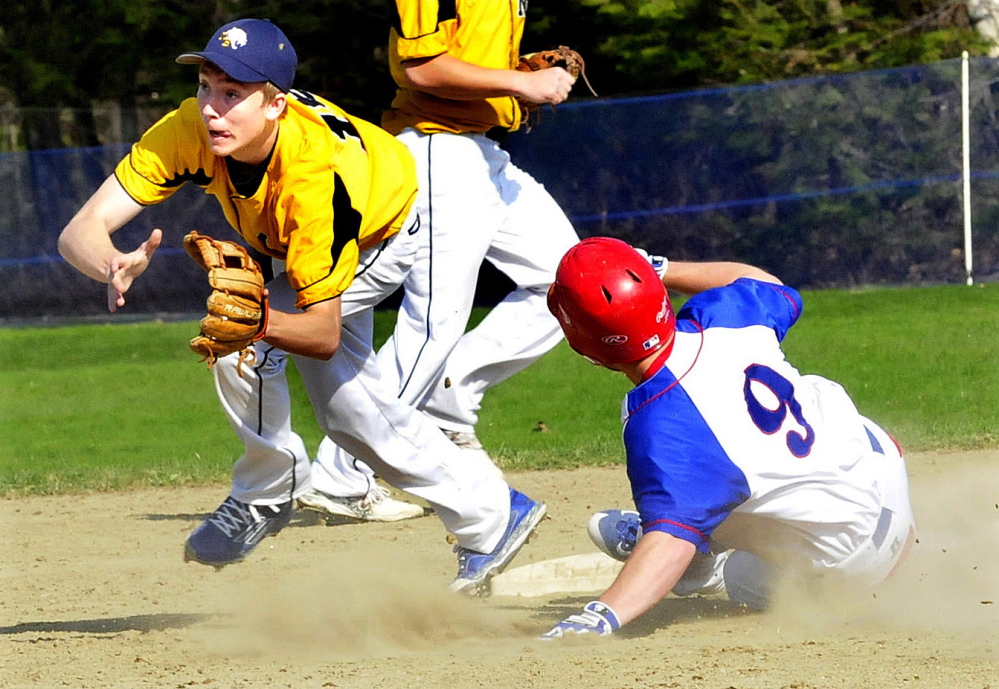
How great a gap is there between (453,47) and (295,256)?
1.89 m

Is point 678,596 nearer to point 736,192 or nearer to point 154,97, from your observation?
point 736,192

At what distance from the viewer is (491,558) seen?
4.88 m

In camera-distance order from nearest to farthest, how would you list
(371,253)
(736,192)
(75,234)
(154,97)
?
1. (75,234)
2. (371,253)
3. (736,192)
4. (154,97)

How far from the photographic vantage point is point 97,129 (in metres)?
16.8

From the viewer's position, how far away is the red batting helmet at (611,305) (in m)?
3.51

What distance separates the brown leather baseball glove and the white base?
1534 mm

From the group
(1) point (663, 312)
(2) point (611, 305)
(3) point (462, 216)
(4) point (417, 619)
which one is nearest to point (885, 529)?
(1) point (663, 312)

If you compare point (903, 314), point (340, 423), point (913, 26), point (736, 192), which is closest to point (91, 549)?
point (340, 423)

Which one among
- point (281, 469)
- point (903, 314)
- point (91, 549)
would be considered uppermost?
point (281, 469)

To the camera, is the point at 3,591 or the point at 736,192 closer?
the point at 3,591

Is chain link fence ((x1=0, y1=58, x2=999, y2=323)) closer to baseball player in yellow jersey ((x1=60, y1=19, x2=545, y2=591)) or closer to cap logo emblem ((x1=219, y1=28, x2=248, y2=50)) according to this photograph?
baseball player in yellow jersey ((x1=60, y1=19, x2=545, y2=591))

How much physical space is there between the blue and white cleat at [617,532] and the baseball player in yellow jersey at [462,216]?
4.20 feet

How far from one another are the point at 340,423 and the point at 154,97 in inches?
602

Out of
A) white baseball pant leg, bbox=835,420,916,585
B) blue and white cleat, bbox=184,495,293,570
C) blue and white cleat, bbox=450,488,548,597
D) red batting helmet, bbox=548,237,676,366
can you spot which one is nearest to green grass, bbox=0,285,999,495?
blue and white cleat, bbox=450,488,548,597
